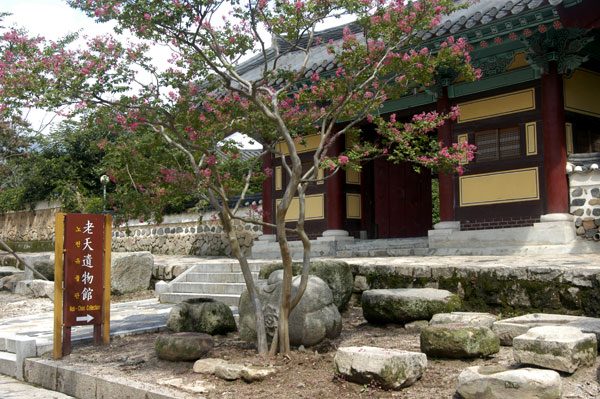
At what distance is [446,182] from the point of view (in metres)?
11.3

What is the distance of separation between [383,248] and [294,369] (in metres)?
7.10

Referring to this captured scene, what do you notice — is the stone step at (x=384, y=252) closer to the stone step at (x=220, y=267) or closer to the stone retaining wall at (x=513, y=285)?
the stone step at (x=220, y=267)

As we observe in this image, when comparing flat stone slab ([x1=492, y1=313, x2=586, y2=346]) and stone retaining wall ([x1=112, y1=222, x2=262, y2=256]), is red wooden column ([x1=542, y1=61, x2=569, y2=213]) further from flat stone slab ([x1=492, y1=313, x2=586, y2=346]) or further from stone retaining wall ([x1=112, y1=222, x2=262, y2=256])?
stone retaining wall ([x1=112, y1=222, x2=262, y2=256])

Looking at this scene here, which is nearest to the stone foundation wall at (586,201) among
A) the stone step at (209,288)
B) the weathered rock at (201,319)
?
the stone step at (209,288)

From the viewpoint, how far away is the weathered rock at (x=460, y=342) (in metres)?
4.87

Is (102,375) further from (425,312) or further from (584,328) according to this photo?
(584,328)

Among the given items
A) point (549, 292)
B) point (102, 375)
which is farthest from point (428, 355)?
point (102, 375)

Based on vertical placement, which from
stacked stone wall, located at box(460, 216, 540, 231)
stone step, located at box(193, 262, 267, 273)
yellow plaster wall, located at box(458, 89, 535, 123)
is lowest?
stone step, located at box(193, 262, 267, 273)

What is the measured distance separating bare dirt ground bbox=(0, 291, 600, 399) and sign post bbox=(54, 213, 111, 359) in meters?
0.28

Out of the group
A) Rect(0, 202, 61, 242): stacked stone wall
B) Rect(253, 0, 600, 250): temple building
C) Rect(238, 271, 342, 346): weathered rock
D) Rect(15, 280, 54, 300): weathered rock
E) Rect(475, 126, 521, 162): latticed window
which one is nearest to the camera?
Rect(238, 271, 342, 346): weathered rock

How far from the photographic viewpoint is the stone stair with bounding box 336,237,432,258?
11148mm

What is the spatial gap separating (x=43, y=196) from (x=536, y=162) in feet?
66.5

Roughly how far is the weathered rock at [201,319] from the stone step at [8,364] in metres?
1.69

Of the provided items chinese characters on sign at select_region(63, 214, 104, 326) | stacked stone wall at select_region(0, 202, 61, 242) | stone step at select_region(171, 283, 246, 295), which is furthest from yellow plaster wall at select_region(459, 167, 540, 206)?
stacked stone wall at select_region(0, 202, 61, 242)
